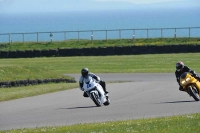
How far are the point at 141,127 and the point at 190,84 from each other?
26.6 ft

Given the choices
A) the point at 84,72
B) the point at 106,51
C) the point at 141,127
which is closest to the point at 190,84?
the point at 84,72

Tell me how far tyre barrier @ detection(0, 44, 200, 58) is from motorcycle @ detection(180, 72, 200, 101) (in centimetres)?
3063

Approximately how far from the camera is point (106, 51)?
5550 cm

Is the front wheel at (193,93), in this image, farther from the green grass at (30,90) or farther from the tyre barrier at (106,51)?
the tyre barrier at (106,51)

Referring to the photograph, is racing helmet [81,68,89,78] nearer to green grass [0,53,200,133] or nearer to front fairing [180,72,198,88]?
front fairing [180,72,198,88]

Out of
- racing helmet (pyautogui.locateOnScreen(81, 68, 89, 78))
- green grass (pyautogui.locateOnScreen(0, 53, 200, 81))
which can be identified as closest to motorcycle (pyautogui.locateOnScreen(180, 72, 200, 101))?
racing helmet (pyautogui.locateOnScreen(81, 68, 89, 78))

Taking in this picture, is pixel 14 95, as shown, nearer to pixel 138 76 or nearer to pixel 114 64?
pixel 138 76

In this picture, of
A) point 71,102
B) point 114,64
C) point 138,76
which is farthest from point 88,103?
point 114,64

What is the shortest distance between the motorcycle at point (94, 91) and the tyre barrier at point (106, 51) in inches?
1254

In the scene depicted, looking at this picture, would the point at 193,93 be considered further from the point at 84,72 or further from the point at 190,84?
the point at 84,72

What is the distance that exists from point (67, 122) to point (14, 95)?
785 cm

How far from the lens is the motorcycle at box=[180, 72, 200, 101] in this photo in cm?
2358

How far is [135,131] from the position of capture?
15.0m

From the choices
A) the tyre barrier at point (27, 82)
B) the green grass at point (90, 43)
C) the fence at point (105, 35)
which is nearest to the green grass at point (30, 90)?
the tyre barrier at point (27, 82)
